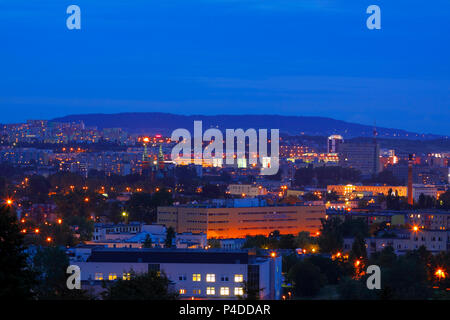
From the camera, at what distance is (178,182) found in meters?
85.7

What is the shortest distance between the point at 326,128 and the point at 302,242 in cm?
13319

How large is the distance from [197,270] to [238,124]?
119m

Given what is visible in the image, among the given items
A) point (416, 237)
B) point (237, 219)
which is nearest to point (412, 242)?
point (416, 237)

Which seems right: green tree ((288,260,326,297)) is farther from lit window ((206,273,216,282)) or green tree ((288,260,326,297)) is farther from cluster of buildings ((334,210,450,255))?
cluster of buildings ((334,210,450,255))

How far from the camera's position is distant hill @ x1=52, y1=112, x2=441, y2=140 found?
474ft

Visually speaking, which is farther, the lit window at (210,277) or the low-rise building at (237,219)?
the low-rise building at (237,219)

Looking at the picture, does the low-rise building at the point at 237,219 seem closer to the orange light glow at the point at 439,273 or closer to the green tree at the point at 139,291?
the orange light glow at the point at 439,273

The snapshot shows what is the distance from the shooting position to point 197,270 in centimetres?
2441

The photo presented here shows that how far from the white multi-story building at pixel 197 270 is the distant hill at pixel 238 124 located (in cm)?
11401

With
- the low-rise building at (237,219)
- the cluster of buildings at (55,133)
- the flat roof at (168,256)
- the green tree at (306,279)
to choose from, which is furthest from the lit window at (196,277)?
the cluster of buildings at (55,133)

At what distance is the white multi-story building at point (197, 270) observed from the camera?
79.1 ft

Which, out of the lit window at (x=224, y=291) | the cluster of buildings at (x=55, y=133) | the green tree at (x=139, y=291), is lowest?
the lit window at (x=224, y=291)

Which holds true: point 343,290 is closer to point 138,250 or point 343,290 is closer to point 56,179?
point 138,250

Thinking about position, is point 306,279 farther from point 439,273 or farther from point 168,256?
point 439,273
